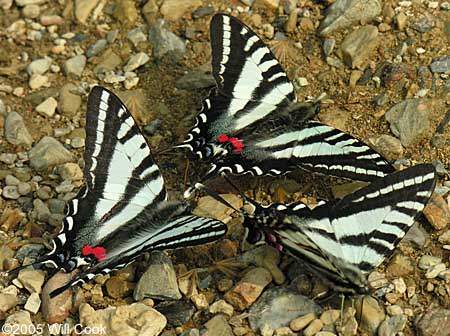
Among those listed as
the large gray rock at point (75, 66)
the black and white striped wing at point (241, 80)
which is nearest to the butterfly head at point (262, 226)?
the black and white striped wing at point (241, 80)

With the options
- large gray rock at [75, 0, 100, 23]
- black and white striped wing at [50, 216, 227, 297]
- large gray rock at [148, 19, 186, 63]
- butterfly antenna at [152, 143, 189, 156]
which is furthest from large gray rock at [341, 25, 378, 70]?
large gray rock at [75, 0, 100, 23]

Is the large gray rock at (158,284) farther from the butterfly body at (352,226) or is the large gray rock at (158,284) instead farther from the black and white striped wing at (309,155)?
the black and white striped wing at (309,155)

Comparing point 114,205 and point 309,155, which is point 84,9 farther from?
point 309,155

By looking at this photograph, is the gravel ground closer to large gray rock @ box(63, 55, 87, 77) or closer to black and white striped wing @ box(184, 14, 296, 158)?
large gray rock @ box(63, 55, 87, 77)

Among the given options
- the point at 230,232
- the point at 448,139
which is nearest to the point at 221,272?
the point at 230,232

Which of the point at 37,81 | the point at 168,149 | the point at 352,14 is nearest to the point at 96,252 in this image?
the point at 168,149

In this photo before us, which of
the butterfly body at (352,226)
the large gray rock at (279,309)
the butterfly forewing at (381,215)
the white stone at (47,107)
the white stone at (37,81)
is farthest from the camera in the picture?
the white stone at (37,81)
